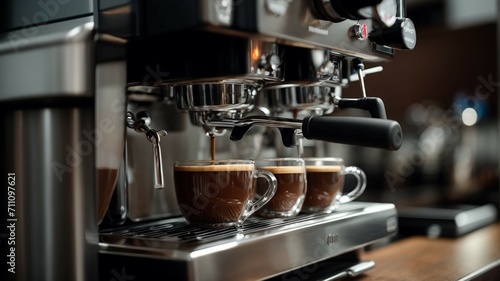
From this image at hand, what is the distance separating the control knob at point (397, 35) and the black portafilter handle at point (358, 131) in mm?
136

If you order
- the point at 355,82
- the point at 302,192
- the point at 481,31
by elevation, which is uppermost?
the point at 481,31

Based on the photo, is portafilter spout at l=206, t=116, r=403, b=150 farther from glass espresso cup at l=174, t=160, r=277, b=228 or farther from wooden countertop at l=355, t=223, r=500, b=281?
wooden countertop at l=355, t=223, r=500, b=281

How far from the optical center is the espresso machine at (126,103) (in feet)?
1.91

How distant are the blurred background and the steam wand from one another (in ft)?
5.06

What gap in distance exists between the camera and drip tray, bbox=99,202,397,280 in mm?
576

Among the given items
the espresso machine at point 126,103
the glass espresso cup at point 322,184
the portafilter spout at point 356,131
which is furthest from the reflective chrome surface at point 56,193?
the glass espresso cup at point 322,184

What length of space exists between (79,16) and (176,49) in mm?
103

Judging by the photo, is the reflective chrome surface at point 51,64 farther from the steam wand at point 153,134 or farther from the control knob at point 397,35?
the control knob at point 397,35

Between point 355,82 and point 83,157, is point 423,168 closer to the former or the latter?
point 355,82

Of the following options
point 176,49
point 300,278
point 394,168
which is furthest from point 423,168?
point 176,49

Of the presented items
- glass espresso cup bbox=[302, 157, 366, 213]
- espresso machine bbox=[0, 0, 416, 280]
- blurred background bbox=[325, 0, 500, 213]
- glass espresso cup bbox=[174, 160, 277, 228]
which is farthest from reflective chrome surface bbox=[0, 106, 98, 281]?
blurred background bbox=[325, 0, 500, 213]

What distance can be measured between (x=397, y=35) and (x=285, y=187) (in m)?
0.23

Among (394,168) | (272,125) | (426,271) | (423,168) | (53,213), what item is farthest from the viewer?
(423,168)

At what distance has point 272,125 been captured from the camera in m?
0.75
